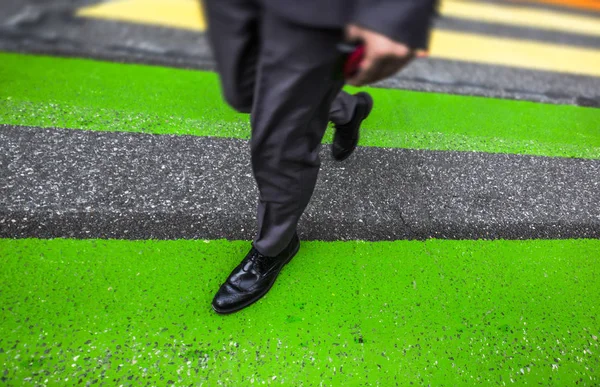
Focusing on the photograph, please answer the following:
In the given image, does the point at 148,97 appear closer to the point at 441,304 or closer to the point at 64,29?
the point at 64,29

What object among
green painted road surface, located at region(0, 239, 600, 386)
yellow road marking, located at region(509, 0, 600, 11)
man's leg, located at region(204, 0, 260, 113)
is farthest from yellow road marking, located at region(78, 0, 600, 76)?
man's leg, located at region(204, 0, 260, 113)

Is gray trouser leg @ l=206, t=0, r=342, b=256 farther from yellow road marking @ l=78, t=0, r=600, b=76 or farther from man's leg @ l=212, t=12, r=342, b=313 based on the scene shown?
yellow road marking @ l=78, t=0, r=600, b=76

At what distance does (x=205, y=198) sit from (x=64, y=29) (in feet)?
7.24

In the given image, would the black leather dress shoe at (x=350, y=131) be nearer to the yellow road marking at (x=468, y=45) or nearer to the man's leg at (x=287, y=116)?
the man's leg at (x=287, y=116)

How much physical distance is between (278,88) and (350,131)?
0.90 m

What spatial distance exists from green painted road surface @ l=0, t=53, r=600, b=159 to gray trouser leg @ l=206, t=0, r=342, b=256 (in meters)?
1.02

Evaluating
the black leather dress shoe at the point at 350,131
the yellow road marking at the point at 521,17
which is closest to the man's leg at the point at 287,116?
the black leather dress shoe at the point at 350,131

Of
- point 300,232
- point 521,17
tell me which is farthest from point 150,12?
point 521,17

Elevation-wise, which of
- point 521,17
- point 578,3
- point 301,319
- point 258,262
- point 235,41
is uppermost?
point 235,41

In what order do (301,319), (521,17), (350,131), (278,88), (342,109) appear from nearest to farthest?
(278,88), (301,319), (342,109), (350,131), (521,17)

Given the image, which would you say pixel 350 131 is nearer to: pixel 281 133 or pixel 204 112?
pixel 281 133

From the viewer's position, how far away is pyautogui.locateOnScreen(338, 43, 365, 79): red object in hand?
870 mm

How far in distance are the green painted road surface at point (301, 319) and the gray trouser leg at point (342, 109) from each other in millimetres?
564

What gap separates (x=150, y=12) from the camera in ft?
11.1
